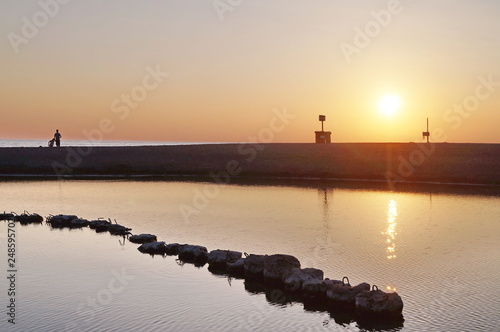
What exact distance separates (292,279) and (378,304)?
4641mm

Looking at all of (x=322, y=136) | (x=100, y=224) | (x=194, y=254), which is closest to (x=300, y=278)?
(x=194, y=254)

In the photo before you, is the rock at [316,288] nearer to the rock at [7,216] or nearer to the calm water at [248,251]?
the calm water at [248,251]

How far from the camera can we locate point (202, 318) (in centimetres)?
2244

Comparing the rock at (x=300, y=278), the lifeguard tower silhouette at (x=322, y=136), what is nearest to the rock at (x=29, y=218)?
the rock at (x=300, y=278)

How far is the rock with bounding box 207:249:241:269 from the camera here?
99.7ft

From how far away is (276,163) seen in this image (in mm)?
93438

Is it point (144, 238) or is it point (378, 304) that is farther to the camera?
point (144, 238)

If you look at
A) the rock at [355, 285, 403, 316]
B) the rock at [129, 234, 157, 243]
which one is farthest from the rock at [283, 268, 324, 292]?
the rock at [129, 234, 157, 243]

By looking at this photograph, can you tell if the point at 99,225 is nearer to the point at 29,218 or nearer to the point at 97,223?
→ the point at 97,223

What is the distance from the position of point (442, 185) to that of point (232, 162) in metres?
35.3

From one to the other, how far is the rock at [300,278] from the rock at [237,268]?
11.1 feet

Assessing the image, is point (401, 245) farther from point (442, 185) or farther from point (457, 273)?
point (442, 185)

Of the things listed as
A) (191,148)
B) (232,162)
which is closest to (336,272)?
(232,162)

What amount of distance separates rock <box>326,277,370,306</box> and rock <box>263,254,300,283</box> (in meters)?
3.32
